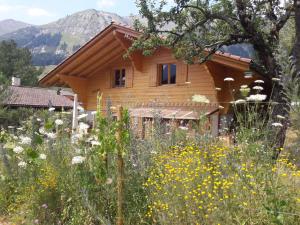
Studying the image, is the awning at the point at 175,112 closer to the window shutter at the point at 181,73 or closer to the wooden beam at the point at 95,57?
the window shutter at the point at 181,73

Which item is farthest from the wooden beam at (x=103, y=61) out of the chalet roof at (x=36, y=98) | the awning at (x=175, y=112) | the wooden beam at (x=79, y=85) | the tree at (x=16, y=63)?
the tree at (x=16, y=63)

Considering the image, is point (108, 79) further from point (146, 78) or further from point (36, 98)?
point (36, 98)

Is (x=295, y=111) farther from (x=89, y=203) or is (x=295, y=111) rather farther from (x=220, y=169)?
(x=89, y=203)

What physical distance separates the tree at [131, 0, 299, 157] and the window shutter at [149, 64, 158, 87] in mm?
2554

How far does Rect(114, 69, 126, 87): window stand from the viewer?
17505 millimetres

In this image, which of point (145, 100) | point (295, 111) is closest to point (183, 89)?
point (145, 100)

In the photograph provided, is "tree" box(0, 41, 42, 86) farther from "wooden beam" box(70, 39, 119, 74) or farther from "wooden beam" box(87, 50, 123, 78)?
"wooden beam" box(70, 39, 119, 74)

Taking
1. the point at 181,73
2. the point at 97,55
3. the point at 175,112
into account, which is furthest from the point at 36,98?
the point at 175,112

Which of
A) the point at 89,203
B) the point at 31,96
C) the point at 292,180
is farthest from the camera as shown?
the point at 31,96

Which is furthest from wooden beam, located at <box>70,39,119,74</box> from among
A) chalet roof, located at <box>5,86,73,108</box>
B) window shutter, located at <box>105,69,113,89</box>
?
chalet roof, located at <box>5,86,73,108</box>

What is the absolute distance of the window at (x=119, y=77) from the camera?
17.5 meters

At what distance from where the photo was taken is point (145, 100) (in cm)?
1592

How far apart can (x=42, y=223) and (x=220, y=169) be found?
2.74 m

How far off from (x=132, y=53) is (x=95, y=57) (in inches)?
88.6
